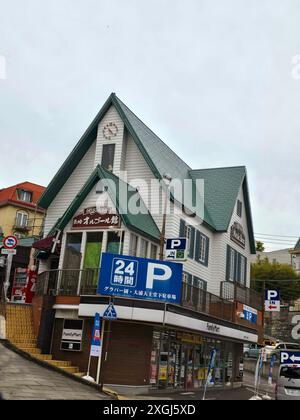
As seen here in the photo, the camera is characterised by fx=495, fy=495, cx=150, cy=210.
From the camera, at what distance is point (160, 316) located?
1955 cm

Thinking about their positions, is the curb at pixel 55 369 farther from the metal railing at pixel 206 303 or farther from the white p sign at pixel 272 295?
the white p sign at pixel 272 295

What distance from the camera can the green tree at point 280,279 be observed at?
210 ft

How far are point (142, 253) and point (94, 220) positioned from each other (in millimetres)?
2753

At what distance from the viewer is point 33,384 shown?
15.8m

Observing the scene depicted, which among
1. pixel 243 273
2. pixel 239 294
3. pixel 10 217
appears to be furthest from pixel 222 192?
pixel 10 217

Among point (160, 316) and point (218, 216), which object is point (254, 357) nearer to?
point (218, 216)

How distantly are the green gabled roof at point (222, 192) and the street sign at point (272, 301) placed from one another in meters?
4.11

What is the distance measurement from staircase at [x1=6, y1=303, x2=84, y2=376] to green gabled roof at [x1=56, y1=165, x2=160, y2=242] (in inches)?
167

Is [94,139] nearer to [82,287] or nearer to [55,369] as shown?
[82,287]

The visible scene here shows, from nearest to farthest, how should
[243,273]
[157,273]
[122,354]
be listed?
[122,354]
[157,273]
[243,273]
